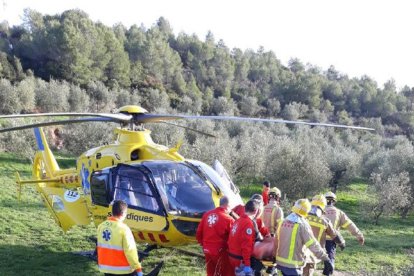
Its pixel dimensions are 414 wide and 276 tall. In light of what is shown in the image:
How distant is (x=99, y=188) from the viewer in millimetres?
8883

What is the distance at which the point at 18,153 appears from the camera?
22.8m

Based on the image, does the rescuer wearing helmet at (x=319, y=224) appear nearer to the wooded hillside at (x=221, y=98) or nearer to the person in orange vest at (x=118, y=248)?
the person in orange vest at (x=118, y=248)

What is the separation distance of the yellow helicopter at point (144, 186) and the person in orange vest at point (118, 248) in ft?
7.59

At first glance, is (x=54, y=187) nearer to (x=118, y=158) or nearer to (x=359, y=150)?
(x=118, y=158)

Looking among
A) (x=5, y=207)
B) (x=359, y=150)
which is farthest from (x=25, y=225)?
(x=359, y=150)

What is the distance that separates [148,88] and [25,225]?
3579 cm

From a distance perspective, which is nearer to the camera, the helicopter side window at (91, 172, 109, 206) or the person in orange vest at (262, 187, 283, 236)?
the helicopter side window at (91, 172, 109, 206)

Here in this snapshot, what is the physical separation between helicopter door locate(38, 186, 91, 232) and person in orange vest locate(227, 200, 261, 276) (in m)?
4.20

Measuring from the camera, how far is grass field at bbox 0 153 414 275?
9.40 meters

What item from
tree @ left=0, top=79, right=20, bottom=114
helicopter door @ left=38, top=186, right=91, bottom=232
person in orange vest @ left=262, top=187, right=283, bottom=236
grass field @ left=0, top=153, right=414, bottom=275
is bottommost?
grass field @ left=0, top=153, right=414, bottom=275

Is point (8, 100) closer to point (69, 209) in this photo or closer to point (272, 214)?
point (69, 209)

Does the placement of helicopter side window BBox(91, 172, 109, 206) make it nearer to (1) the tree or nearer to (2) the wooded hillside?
(2) the wooded hillside

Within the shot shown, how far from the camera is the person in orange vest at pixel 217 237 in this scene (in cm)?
698

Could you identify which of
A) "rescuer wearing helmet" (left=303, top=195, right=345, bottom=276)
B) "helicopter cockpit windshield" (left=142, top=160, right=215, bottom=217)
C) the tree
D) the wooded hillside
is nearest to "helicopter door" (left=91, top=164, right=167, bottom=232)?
"helicopter cockpit windshield" (left=142, top=160, right=215, bottom=217)
